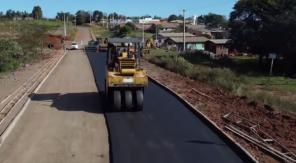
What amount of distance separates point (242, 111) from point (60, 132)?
7.14 metres

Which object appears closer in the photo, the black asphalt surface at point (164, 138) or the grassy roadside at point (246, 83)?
the black asphalt surface at point (164, 138)

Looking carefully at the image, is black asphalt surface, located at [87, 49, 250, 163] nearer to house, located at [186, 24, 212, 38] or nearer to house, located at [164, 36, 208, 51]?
house, located at [164, 36, 208, 51]

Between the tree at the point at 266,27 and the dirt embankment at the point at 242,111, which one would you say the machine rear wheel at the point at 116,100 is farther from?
the tree at the point at 266,27

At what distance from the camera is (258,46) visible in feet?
217

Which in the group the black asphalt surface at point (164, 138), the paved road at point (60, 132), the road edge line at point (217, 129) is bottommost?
the paved road at point (60, 132)

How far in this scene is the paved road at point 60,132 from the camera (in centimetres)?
1408

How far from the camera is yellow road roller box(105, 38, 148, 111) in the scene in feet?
64.7

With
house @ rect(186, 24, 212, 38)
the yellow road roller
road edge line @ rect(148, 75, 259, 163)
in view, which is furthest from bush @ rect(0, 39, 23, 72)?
house @ rect(186, 24, 212, 38)

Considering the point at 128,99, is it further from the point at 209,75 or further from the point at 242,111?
the point at 209,75

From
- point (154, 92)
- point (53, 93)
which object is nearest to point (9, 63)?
point (53, 93)

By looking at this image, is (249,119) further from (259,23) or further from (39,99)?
(259,23)

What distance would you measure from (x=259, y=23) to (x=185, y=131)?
55.9m

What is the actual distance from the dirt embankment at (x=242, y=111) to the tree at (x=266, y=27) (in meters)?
31.8

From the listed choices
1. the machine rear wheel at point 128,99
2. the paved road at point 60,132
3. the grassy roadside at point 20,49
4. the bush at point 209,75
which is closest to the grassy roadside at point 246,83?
the bush at point 209,75
